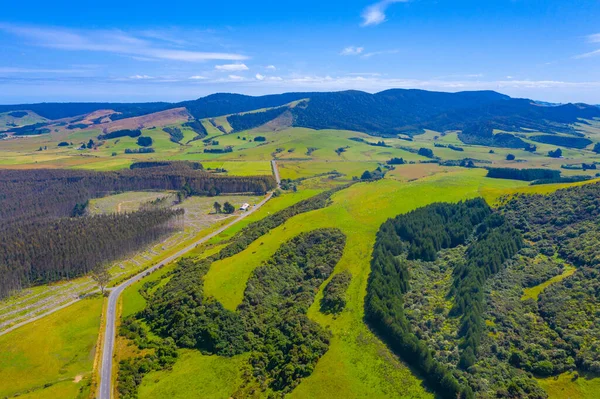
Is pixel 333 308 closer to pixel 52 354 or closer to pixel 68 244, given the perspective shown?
pixel 52 354

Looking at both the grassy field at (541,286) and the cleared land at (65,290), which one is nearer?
the grassy field at (541,286)

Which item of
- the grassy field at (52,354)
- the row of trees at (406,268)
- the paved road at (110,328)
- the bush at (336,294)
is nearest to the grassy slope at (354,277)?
the bush at (336,294)

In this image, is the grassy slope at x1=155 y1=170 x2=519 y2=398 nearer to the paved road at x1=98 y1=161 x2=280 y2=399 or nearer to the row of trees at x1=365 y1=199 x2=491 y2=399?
the row of trees at x1=365 y1=199 x2=491 y2=399

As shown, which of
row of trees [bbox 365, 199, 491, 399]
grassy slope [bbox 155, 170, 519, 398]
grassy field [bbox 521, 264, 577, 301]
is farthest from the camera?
grassy field [bbox 521, 264, 577, 301]

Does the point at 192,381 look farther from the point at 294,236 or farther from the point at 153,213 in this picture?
the point at 153,213

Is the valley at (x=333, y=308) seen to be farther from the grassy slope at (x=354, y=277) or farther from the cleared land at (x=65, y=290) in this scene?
the cleared land at (x=65, y=290)

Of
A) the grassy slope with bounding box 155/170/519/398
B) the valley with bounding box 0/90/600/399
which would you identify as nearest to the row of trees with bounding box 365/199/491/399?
the valley with bounding box 0/90/600/399

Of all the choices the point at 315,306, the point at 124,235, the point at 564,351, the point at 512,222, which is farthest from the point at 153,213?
the point at 564,351
